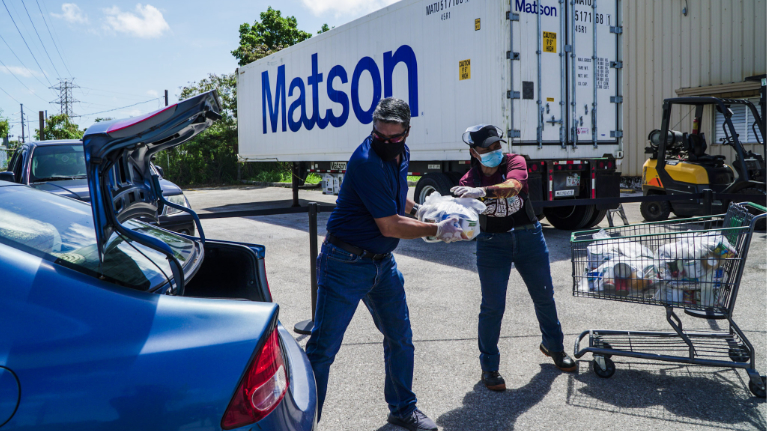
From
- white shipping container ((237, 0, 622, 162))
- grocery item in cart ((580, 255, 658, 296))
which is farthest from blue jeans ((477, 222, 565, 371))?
white shipping container ((237, 0, 622, 162))

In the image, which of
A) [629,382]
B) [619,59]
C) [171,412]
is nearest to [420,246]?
[619,59]

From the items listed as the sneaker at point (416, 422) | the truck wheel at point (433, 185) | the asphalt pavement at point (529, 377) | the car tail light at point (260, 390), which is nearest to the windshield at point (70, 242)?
the car tail light at point (260, 390)

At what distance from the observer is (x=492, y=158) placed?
153 inches

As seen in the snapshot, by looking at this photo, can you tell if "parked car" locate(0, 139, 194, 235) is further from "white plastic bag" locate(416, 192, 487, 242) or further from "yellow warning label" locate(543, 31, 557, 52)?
"yellow warning label" locate(543, 31, 557, 52)

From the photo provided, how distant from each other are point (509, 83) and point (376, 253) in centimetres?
643

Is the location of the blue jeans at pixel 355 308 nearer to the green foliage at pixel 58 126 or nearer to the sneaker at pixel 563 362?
the sneaker at pixel 563 362

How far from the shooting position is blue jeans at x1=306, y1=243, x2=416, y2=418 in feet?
9.91

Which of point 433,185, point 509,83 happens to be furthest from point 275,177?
point 509,83

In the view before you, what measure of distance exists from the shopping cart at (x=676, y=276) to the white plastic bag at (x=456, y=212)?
0.97 metres

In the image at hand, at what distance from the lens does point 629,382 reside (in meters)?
3.84

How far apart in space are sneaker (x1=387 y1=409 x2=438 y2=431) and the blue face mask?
163cm

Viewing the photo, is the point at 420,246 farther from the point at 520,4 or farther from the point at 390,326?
the point at 390,326

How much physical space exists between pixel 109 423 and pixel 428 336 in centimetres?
343

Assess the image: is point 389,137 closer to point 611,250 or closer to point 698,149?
point 611,250
